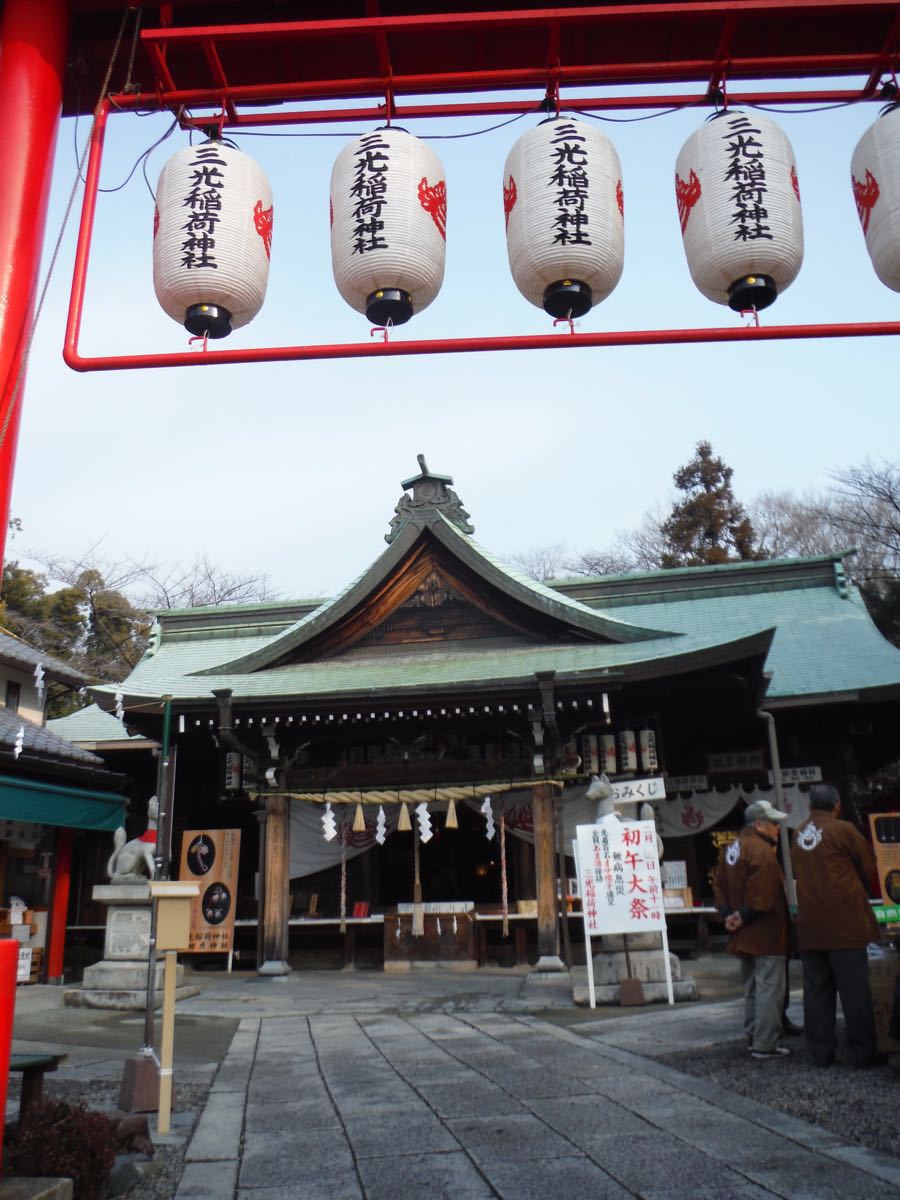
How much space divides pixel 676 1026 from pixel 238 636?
46.3 feet

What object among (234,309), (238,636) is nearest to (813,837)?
(234,309)

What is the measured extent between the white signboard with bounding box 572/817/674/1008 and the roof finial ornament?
23.0 ft

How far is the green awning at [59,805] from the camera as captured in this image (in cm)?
1362

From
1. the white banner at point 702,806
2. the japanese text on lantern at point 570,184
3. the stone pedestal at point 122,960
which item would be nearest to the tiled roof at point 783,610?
the white banner at point 702,806

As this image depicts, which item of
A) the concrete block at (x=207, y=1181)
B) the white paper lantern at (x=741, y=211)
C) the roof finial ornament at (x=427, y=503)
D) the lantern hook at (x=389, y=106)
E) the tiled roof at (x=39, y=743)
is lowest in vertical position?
the concrete block at (x=207, y=1181)

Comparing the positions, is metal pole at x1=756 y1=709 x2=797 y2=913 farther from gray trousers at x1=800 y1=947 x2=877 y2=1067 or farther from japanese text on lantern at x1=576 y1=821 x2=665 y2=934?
gray trousers at x1=800 y1=947 x2=877 y2=1067

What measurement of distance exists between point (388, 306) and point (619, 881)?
6285mm

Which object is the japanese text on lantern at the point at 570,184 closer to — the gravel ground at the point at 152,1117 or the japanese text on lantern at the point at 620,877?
the gravel ground at the point at 152,1117

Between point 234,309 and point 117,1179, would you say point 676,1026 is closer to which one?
point 117,1179

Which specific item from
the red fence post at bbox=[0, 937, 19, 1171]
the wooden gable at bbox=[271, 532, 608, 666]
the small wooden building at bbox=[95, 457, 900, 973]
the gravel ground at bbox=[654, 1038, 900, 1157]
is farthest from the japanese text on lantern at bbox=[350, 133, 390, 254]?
the wooden gable at bbox=[271, 532, 608, 666]

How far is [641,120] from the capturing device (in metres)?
5.75

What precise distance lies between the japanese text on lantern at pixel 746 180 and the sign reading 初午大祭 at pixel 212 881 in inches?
489

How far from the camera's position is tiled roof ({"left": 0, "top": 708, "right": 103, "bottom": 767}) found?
1383 cm

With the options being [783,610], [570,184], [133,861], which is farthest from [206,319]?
Result: [783,610]
